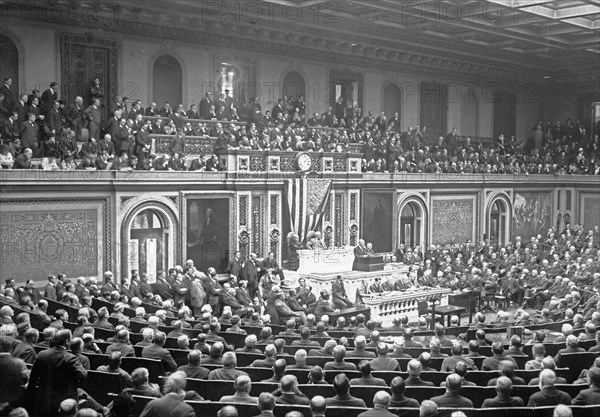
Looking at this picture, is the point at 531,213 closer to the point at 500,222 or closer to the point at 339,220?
the point at 500,222

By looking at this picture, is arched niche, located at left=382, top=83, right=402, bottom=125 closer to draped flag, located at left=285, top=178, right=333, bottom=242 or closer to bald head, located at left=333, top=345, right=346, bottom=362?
draped flag, located at left=285, top=178, right=333, bottom=242

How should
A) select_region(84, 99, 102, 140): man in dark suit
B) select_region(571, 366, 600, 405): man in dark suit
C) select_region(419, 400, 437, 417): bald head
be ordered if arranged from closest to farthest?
select_region(419, 400, 437, 417): bald head < select_region(571, 366, 600, 405): man in dark suit < select_region(84, 99, 102, 140): man in dark suit

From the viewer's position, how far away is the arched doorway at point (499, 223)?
106 ft

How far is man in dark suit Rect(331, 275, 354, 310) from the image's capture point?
19605 mm

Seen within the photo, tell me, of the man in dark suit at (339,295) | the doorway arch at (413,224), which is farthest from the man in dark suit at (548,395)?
the doorway arch at (413,224)

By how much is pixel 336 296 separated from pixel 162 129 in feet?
28.0

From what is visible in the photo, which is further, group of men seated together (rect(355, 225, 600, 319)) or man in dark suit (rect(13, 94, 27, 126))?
group of men seated together (rect(355, 225, 600, 319))

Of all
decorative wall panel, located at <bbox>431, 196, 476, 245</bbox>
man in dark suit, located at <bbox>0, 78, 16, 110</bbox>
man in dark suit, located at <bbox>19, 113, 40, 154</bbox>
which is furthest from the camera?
decorative wall panel, located at <bbox>431, 196, 476, 245</bbox>

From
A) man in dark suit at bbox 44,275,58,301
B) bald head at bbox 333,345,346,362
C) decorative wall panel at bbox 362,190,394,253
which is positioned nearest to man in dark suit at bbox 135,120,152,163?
man in dark suit at bbox 44,275,58,301

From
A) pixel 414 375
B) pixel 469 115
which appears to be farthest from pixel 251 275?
pixel 469 115

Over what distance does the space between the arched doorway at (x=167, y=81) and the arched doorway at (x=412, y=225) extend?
10.8m

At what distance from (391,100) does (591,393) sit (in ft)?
87.6

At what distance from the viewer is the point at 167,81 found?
25.7 meters

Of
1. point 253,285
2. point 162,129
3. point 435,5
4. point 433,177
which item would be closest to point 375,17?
point 435,5
